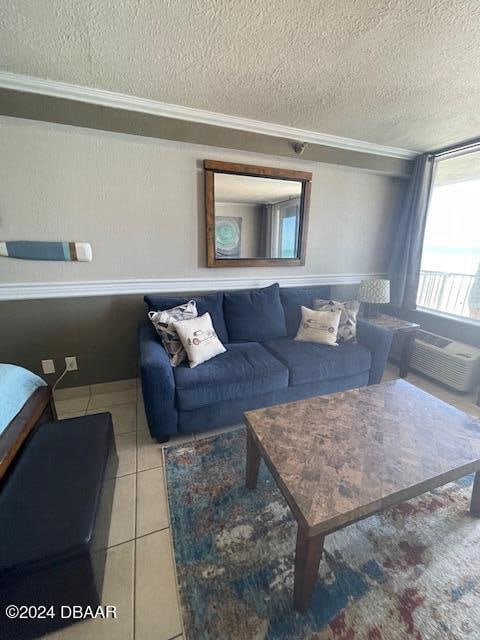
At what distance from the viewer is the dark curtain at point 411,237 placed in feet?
9.04

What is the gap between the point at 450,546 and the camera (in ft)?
3.88

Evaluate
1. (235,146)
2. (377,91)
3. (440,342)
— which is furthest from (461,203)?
(235,146)

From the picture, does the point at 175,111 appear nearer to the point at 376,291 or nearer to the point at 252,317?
the point at 252,317

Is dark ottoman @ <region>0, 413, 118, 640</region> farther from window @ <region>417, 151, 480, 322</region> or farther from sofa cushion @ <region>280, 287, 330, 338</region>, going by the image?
window @ <region>417, 151, 480, 322</region>

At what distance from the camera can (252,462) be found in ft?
4.57

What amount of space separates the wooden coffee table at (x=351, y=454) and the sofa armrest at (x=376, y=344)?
2.20ft

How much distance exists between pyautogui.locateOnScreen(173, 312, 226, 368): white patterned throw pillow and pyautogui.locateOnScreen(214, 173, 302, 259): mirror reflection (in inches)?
30.3

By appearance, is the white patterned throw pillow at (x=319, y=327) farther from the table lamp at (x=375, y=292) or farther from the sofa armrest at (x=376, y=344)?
the table lamp at (x=375, y=292)

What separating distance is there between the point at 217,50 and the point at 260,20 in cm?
28

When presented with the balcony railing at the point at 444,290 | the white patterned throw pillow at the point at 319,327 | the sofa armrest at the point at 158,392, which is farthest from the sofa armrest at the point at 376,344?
the sofa armrest at the point at 158,392

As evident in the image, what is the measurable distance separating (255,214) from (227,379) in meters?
1.60

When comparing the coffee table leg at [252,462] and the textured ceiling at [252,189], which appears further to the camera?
the textured ceiling at [252,189]

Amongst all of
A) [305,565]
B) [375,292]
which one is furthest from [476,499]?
[375,292]

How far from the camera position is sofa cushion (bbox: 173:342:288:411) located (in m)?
1.71
